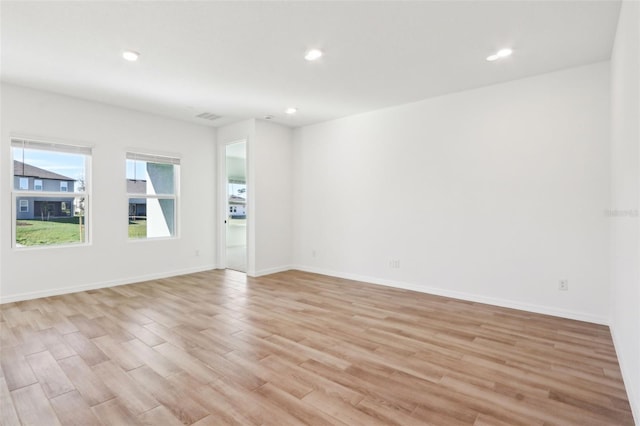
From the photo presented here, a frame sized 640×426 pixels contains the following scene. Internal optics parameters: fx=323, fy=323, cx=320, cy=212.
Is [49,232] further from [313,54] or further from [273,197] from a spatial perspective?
[313,54]

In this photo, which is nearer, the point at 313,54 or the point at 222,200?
the point at 313,54

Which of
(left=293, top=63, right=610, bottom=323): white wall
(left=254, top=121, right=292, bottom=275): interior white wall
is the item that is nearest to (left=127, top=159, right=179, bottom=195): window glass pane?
(left=254, top=121, right=292, bottom=275): interior white wall

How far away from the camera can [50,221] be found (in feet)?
14.5

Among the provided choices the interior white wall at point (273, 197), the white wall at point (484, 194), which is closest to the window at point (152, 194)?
the interior white wall at point (273, 197)

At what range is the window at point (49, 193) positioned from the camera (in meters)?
4.16

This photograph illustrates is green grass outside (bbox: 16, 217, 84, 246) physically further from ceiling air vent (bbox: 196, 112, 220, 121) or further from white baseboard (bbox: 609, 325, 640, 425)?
white baseboard (bbox: 609, 325, 640, 425)

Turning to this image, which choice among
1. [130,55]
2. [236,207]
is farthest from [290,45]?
[236,207]

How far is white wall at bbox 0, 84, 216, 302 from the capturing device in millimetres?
4070

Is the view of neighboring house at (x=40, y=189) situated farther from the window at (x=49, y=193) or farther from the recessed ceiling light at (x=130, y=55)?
the recessed ceiling light at (x=130, y=55)

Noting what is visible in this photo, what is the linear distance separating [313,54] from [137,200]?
3.85 m

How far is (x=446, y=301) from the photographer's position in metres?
4.15

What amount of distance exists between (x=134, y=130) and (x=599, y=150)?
6.17 m

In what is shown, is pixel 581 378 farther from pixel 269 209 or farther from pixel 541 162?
pixel 269 209

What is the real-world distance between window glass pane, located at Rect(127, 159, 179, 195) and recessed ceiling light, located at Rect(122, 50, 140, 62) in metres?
2.32
